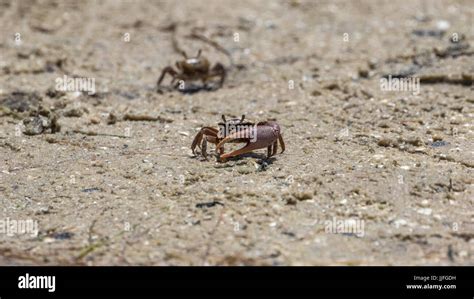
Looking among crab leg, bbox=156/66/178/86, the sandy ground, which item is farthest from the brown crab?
crab leg, bbox=156/66/178/86

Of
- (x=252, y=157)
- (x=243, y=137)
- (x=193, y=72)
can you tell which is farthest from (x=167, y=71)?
(x=243, y=137)

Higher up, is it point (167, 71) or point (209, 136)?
point (167, 71)

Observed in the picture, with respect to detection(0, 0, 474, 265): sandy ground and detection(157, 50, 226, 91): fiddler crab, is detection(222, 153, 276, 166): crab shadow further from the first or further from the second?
detection(157, 50, 226, 91): fiddler crab

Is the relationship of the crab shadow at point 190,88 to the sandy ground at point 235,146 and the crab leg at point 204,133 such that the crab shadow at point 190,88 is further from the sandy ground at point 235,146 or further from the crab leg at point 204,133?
the crab leg at point 204,133

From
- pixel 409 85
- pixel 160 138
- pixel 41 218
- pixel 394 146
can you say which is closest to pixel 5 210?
pixel 41 218

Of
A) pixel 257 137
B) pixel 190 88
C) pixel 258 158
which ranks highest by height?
pixel 190 88

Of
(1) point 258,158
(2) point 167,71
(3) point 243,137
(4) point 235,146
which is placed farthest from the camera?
(2) point 167,71

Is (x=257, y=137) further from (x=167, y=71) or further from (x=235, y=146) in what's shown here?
(x=167, y=71)

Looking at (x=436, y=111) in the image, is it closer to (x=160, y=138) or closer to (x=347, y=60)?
(x=347, y=60)
